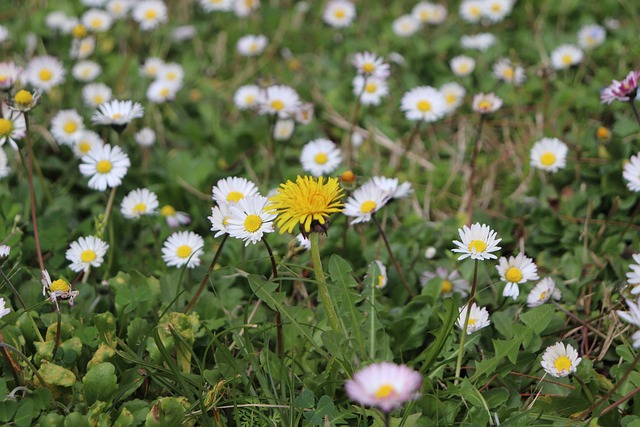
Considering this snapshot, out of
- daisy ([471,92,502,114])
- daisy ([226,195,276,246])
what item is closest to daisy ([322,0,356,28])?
daisy ([471,92,502,114])

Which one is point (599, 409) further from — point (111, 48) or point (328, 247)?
point (111, 48)

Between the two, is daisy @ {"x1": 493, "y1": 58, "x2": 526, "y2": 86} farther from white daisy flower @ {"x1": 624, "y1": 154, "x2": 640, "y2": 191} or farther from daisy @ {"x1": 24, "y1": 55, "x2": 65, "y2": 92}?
daisy @ {"x1": 24, "y1": 55, "x2": 65, "y2": 92}

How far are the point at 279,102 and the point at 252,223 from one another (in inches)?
43.7

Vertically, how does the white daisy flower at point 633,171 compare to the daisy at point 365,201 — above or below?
above

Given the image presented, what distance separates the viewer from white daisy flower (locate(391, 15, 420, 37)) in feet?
12.0

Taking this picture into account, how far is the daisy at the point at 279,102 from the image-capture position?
2744 mm

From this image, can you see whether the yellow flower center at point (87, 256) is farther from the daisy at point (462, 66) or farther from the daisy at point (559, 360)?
the daisy at point (462, 66)

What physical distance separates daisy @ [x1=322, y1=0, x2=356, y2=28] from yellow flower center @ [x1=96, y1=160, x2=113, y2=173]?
1719 mm

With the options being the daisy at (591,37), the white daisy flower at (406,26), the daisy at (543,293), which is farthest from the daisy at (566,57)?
the daisy at (543,293)

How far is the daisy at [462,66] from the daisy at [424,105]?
490mm

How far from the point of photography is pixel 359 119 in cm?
328

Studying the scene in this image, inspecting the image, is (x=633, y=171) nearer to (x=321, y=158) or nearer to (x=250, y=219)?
(x=321, y=158)

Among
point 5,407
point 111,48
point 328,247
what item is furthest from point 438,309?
point 111,48

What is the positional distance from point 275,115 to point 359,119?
0.66 meters
